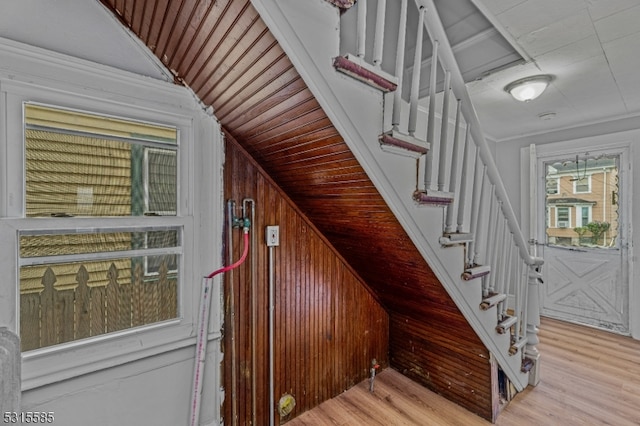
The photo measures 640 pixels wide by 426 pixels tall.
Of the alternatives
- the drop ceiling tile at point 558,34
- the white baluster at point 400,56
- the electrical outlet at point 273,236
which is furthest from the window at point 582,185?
the electrical outlet at point 273,236

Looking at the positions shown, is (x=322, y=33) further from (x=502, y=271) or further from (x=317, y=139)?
(x=502, y=271)

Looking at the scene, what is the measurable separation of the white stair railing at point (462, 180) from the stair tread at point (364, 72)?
0.6 inches

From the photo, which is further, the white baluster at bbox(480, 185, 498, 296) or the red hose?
the white baluster at bbox(480, 185, 498, 296)

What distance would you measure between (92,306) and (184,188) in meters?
0.66

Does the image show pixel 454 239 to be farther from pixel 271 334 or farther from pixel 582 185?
pixel 582 185

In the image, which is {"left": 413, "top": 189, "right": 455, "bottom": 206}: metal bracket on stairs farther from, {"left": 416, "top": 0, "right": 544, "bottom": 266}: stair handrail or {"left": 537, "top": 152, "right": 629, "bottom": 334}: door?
{"left": 537, "top": 152, "right": 629, "bottom": 334}: door

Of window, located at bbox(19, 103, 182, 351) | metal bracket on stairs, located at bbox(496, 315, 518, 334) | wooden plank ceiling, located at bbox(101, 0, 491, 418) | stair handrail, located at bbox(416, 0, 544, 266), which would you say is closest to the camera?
wooden plank ceiling, located at bbox(101, 0, 491, 418)

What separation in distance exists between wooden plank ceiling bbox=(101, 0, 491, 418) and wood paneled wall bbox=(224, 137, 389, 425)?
106mm

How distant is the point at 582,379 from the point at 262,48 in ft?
10.7

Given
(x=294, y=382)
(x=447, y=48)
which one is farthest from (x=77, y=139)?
(x=294, y=382)

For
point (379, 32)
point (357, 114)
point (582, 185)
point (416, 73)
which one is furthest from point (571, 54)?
point (582, 185)

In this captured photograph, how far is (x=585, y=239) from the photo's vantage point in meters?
3.65

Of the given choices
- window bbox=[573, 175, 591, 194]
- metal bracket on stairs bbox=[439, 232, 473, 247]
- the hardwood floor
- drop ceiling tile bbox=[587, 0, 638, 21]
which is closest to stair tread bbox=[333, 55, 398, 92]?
metal bracket on stairs bbox=[439, 232, 473, 247]

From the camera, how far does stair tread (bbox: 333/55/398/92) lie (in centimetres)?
104
